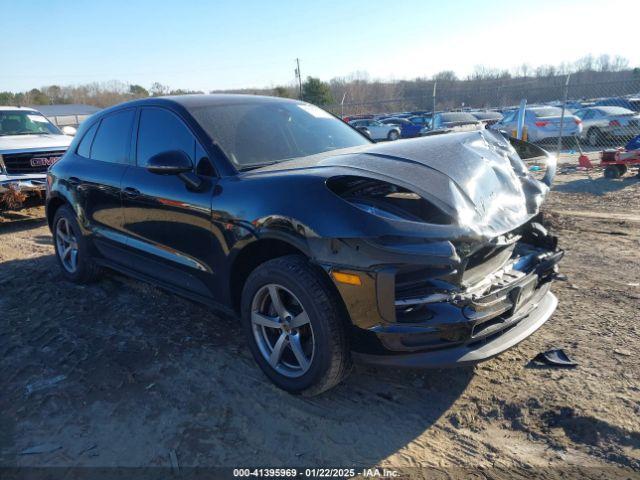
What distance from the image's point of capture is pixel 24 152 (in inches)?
321

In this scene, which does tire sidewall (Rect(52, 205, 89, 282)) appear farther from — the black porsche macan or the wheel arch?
the black porsche macan

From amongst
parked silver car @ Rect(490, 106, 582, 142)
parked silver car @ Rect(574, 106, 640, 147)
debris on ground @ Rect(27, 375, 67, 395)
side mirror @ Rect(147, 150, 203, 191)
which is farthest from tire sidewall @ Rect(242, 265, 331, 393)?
parked silver car @ Rect(490, 106, 582, 142)

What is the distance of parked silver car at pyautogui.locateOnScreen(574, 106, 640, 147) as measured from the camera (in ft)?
51.5

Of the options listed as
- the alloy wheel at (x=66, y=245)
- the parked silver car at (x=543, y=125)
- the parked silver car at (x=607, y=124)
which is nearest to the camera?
the alloy wheel at (x=66, y=245)

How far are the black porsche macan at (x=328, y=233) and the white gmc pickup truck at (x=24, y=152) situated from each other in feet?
15.3

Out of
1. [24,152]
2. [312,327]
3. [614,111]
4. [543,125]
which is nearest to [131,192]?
[312,327]

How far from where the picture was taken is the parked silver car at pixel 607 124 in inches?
618

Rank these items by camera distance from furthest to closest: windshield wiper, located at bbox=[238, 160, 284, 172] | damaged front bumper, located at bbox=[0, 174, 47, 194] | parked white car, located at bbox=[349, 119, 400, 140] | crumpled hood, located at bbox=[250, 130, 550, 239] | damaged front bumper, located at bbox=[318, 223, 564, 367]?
parked white car, located at bbox=[349, 119, 400, 140] → damaged front bumper, located at bbox=[0, 174, 47, 194] → windshield wiper, located at bbox=[238, 160, 284, 172] → crumpled hood, located at bbox=[250, 130, 550, 239] → damaged front bumper, located at bbox=[318, 223, 564, 367]

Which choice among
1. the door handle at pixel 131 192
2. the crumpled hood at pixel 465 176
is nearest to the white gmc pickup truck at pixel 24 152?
the door handle at pixel 131 192

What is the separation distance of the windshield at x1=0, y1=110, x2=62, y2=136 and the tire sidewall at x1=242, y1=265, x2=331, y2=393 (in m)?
8.32

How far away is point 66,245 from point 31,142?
430cm

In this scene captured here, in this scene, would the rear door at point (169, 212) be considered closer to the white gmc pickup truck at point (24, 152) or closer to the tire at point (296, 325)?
the tire at point (296, 325)

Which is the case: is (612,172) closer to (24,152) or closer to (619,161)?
(619,161)

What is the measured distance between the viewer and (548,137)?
56.6 ft
